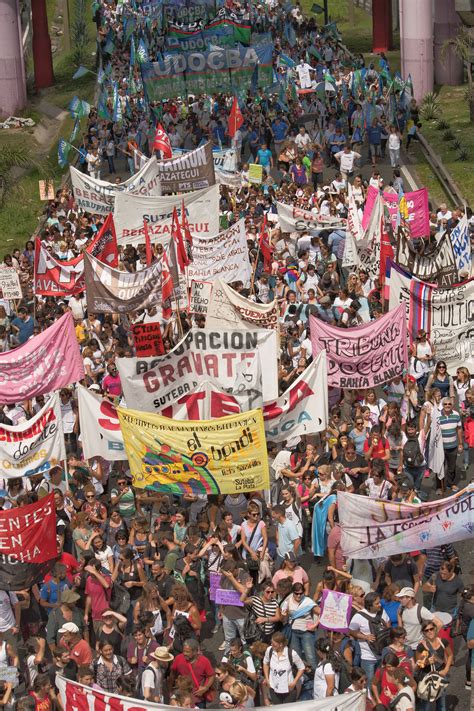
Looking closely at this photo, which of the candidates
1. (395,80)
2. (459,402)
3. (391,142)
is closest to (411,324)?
(459,402)

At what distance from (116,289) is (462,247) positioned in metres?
6.01

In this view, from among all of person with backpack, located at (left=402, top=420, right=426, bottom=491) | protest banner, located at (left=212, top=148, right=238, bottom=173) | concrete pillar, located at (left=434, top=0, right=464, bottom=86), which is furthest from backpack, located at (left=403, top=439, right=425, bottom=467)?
concrete pillar, located at (left=434, top=0, right=464, bottom=86)

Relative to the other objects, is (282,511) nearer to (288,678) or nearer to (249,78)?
(288,678)

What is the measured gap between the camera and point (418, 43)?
47.5 metres

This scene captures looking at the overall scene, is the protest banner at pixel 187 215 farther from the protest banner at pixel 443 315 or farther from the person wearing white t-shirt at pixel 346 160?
the person wearing white t-shirt at pixel 346 160

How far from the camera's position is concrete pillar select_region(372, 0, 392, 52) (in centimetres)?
6288

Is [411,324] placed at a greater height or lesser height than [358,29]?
greater

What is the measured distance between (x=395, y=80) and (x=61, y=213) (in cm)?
1165

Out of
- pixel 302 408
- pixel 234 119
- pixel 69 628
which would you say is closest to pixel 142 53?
pixel 234 119

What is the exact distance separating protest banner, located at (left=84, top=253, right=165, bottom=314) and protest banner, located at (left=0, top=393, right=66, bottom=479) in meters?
5.09

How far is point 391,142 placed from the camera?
38.6 metres

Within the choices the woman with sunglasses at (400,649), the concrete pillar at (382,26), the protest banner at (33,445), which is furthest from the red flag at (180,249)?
the concrete pillar at (382,26)

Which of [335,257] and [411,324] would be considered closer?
[411,324]

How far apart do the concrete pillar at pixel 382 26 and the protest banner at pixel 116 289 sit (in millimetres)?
40688
